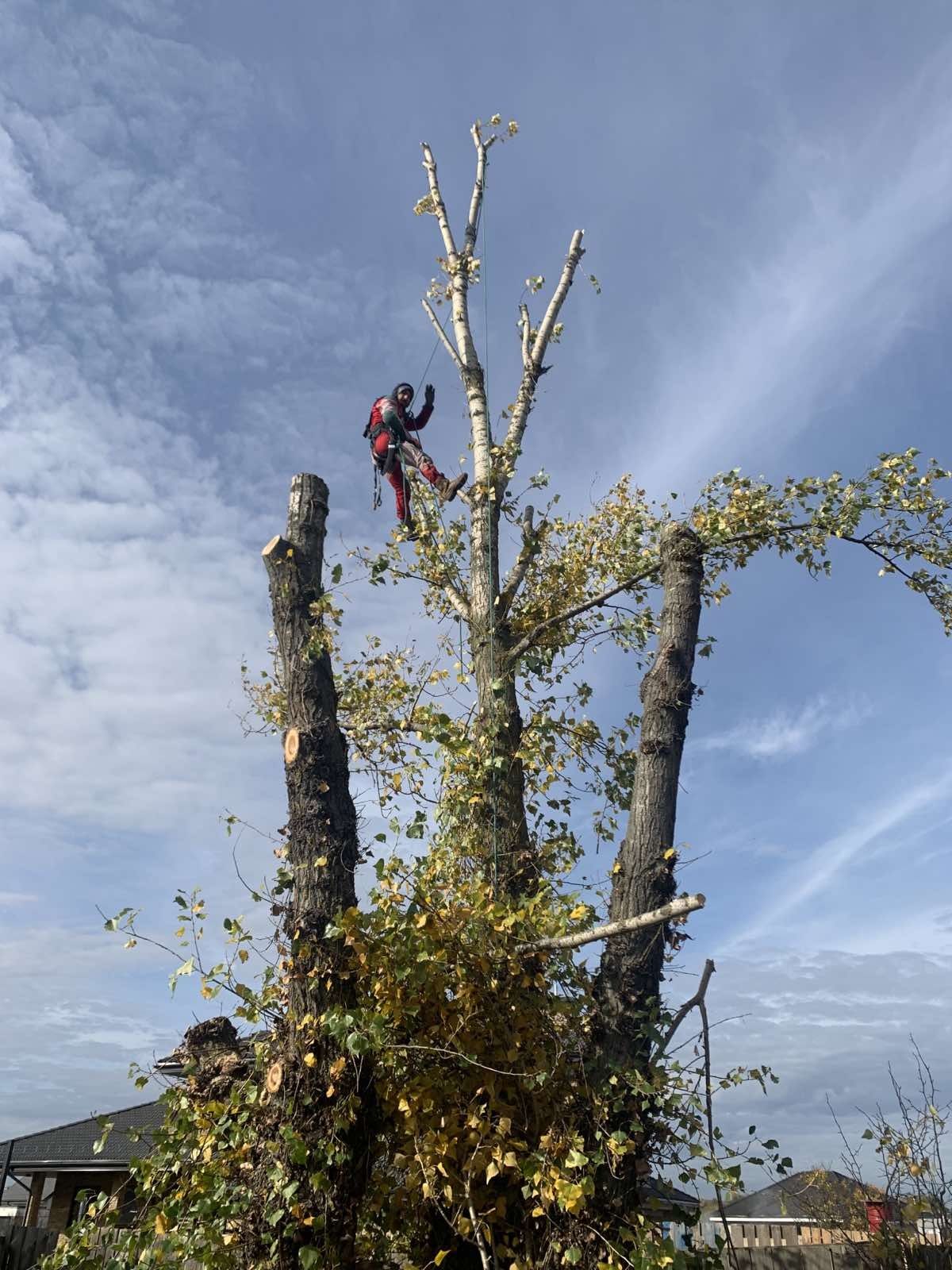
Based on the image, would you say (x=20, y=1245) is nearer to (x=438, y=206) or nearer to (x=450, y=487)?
(x=450, y=487)

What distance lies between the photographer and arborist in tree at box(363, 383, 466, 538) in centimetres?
826

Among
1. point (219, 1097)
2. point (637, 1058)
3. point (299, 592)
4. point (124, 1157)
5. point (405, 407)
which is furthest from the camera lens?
point (124, 1157)

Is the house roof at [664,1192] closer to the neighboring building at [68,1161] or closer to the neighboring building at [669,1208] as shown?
the neighboring building at [669,1208]

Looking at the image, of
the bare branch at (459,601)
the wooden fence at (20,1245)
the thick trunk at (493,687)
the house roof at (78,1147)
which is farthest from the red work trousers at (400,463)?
the house roof at (78,1147)

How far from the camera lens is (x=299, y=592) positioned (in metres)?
5.45

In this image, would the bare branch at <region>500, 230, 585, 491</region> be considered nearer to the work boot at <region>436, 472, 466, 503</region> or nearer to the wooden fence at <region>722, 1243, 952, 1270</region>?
the work boot at <region>436, 472, 466, 503</region>

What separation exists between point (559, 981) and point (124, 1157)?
1104 centimetres

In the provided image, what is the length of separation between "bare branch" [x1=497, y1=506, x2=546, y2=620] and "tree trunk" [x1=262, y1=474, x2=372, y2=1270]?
5.42 feet

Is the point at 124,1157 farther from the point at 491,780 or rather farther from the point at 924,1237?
the point at 924,1237

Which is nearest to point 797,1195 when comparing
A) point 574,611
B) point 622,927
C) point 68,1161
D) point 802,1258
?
point 802,1258

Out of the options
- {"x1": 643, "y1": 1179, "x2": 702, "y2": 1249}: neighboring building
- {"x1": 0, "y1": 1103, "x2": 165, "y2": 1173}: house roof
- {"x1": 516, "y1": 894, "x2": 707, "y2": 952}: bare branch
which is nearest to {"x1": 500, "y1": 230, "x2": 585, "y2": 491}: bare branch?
{"x1": 516, "y1": 894, "x2": 707, "y2": 952}: bare branch

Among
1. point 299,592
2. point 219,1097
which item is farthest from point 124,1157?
point 299,592

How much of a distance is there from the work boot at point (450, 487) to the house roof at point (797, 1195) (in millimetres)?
4826

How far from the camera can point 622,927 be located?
429 centimetres
